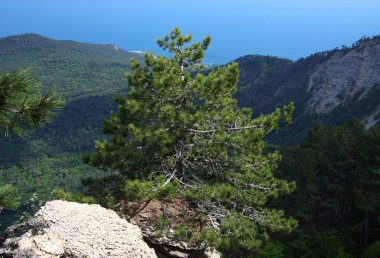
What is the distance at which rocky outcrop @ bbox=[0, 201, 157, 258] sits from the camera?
26.5 feet

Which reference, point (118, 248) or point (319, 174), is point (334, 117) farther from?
point (118, 248)

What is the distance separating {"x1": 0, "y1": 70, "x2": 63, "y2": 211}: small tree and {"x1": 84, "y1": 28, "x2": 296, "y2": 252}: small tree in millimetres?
5375

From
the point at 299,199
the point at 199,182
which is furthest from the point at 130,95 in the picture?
the point at 299,199

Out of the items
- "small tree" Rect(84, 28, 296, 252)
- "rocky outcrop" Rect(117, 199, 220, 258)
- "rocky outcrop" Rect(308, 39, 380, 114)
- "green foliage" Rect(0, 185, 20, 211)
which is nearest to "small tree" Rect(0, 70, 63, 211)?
"green foliage" Rect(0, 185, 20, 211)

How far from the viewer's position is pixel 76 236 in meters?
8.68

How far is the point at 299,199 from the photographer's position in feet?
102

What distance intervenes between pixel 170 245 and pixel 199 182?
2.03m

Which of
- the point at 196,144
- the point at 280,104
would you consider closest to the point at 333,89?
the point at 280,104

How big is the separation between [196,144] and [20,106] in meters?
6.93

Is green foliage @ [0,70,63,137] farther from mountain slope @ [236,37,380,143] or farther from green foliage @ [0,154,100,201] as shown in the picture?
green foliage @ [0,154,100,201]

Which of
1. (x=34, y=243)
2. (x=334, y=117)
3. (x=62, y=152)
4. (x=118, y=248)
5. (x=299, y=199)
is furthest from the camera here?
(x=62, y=152)

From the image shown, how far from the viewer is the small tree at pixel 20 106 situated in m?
5.43

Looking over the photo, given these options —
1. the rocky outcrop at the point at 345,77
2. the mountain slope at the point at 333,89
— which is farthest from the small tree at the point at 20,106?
the rocky outcrop at the point at 345,77

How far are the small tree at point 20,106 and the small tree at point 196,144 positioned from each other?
5375 millimetres
